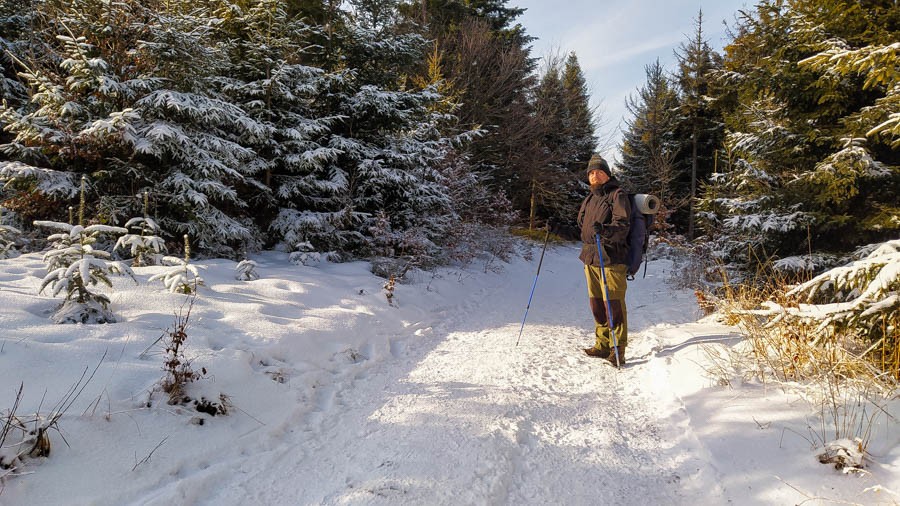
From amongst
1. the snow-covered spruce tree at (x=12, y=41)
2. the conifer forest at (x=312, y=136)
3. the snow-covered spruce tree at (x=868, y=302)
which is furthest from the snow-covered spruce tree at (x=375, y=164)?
the snow-covered spruce tree at (x=868, y=302)

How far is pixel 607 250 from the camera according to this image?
479 cm

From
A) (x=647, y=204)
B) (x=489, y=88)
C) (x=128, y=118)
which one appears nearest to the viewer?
(x=647, y=204)

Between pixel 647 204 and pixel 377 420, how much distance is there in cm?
363

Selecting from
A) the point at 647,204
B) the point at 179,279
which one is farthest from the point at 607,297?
the point at 179,279

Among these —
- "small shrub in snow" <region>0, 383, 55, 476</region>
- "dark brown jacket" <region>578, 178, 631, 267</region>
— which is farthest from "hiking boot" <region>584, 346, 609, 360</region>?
"small shrub in snow" <region>0, 383, 55, 476</region>

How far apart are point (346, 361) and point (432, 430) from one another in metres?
1.69

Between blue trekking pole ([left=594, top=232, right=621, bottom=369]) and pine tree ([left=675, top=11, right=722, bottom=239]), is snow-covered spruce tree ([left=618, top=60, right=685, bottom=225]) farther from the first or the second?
blue trekking pole ([left=594, top=232, right=621, bottom=369])

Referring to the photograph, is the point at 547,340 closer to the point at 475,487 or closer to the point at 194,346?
the point at 475,487

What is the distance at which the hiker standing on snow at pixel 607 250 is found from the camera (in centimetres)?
467

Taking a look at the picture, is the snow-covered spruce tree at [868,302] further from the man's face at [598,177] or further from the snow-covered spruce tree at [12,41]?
the snow-covered spruce tree at [12,41]

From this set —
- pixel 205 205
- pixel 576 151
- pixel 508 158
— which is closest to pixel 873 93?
pixel 205 205

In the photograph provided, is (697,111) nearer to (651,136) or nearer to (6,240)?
(651,136)

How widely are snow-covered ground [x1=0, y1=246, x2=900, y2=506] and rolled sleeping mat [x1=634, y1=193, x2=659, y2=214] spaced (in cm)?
152

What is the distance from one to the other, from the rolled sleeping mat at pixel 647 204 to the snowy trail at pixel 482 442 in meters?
1.68
